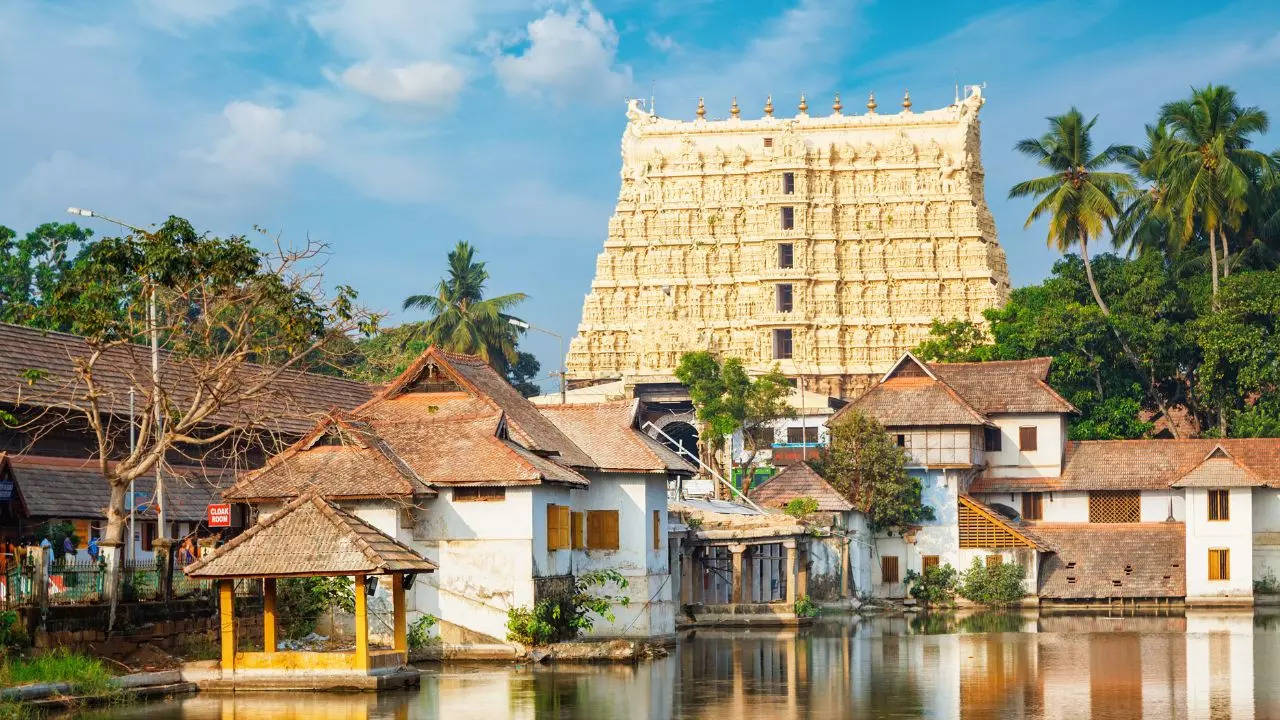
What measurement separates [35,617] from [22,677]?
165 cm

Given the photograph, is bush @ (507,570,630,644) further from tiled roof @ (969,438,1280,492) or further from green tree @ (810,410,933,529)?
tiled roof @ (969,438,1280,492)

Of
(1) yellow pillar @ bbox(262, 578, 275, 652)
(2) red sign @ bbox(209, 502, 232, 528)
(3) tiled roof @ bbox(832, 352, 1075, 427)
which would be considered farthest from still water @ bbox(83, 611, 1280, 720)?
(3) tiled roof @ bbox(832, 352, 1075, 427)

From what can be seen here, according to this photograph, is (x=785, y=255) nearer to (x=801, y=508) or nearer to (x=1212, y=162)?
(x=1212, y=162)

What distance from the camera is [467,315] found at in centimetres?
8325

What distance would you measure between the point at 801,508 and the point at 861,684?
23368 millimetres

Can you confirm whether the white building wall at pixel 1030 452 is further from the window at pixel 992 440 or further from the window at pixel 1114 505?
the window at pixel 1114 505

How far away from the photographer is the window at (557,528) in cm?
3781

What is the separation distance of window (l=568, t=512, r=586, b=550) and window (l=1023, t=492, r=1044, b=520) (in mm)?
28535

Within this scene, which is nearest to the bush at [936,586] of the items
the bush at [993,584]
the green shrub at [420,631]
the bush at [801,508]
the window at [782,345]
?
the bush at [993,584]

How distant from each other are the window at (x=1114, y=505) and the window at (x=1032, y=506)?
1.77 m

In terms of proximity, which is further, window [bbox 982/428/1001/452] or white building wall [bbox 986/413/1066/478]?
window [bbox 982/428/1001/452]

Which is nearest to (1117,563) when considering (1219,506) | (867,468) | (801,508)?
(1219,506)

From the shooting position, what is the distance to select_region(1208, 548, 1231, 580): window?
6022 centimetres

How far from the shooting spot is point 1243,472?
60375 millimetres
